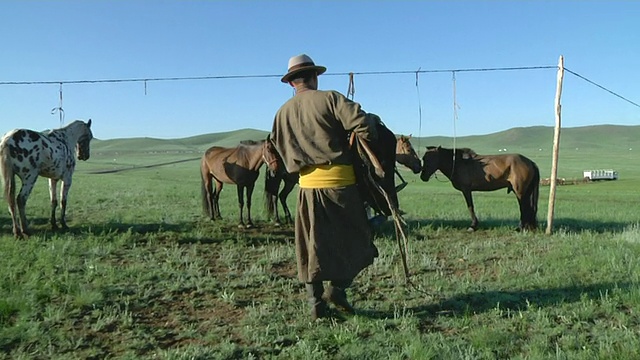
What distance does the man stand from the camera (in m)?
4.44

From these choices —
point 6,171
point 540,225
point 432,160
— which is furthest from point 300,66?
point 540,225

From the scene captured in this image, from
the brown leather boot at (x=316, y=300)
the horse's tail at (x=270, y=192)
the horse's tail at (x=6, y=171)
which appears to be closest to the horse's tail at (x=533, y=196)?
the horse's tail at (x=270, y=192)

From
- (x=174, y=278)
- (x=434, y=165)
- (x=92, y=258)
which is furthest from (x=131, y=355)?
(x=434, y=165)

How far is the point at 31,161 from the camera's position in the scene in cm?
859

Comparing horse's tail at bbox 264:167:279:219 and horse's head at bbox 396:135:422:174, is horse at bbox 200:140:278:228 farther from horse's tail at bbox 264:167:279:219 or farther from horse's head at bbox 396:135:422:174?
horse's head at bbox 396:135:422:174

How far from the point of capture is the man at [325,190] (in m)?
4.44

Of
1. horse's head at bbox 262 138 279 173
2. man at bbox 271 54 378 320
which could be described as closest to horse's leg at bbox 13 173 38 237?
horse's head at bbox 262 138 279 173

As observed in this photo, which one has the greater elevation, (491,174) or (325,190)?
(325,190)

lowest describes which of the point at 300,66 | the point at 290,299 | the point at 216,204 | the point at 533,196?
the point at 290,299

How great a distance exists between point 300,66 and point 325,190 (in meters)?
1.24

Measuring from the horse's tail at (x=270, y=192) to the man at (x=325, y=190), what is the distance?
619 centimetres

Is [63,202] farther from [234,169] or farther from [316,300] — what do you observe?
[316,300]

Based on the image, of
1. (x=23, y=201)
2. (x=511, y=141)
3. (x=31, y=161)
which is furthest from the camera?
(x=511, y=141)

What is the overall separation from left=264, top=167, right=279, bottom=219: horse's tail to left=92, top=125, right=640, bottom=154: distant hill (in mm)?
98324
